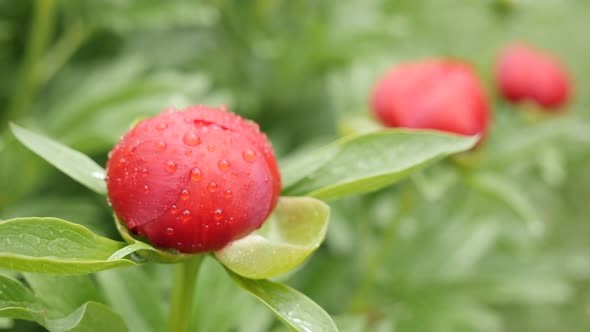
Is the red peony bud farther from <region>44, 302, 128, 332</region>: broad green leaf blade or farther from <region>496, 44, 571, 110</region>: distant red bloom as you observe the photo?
<region>496, 44, 571, 110</region>: distant red bloom

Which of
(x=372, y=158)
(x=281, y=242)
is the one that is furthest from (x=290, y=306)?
(x=372, y=158)

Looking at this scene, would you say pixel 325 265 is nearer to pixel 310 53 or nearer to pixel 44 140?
pixel 310 53

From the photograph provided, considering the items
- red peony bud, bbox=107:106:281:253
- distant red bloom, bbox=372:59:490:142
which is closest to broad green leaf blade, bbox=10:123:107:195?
red peony bud, bbox=107:106:281:253

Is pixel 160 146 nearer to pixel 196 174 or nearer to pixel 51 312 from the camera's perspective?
pixel 196 174

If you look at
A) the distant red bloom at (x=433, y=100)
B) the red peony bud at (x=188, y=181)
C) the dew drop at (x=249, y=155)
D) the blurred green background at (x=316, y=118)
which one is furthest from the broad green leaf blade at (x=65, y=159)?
the distant red bloom at (x=433, y=100)

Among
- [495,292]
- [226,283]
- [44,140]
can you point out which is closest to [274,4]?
[495,292]

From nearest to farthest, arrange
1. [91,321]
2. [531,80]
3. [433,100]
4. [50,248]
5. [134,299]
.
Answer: [50,248] < [91,321] < [134,299] < [433,100] < [531,80]
